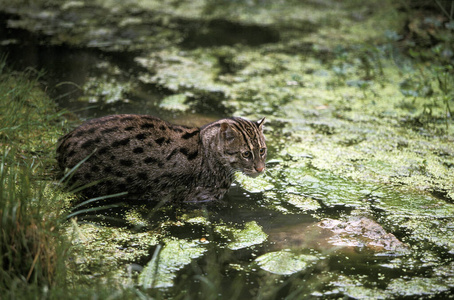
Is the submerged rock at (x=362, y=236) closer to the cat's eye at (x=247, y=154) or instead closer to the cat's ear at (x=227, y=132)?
the cat's eye at (x=247, y=154)

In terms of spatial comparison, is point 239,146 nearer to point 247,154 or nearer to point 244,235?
point 247,154

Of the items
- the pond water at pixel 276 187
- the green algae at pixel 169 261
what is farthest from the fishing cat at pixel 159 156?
the green algae at pixel 169 261

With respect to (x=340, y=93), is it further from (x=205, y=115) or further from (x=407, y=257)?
(x=407, y=257)

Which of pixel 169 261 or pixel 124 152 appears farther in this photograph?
pixel 124 152

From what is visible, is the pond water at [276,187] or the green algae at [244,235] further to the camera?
the green algae at [244,235]

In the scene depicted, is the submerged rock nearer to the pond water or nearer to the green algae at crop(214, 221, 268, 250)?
the pond water

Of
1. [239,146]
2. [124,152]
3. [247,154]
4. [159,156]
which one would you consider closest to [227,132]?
[239,146]

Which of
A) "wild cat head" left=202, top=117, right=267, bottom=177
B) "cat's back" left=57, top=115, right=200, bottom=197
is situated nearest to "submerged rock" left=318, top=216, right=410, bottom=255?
"wild cat head" left=202, top=117, right=267, bottom=177
